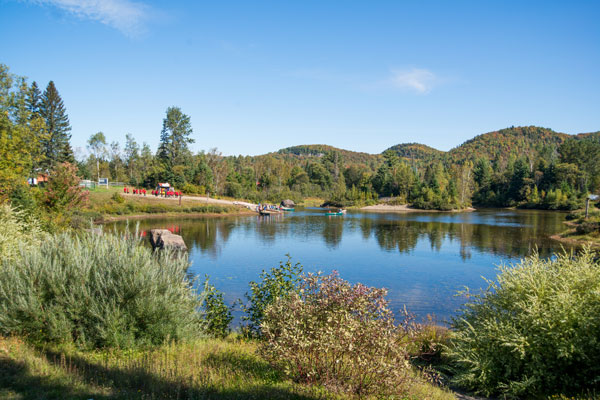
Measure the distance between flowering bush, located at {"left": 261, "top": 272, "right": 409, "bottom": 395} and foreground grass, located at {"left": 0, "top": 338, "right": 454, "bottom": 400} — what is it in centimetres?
30

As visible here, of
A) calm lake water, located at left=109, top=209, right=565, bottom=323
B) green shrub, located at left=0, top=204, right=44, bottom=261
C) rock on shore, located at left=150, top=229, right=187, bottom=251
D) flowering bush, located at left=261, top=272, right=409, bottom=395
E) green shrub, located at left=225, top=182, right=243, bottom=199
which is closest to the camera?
flowering bush, located at left=261, top=272, right=409, bottom=395

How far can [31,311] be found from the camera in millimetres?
6148

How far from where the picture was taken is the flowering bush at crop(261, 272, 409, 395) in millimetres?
4711

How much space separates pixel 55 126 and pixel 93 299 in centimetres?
5968

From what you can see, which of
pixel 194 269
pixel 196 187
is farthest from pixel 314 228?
pixel 196 187

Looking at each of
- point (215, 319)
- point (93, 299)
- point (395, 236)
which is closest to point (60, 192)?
point (215, 319)

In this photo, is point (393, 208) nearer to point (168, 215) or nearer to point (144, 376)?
point (168, 215)

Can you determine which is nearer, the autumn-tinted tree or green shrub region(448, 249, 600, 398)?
green shrub region(448, 249, 600, 398)

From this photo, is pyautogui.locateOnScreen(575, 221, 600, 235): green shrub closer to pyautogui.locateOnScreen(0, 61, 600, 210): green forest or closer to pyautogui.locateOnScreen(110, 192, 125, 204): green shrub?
pyautogui.locateOnScreen(0, 61, 600, 210): green forest

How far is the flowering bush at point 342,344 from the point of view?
471cm

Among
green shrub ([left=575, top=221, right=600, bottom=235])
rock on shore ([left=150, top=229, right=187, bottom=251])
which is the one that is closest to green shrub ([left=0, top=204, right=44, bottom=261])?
rock on shore ([left=150, top=229, right=187, bottom=251])

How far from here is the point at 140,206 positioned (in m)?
46.5

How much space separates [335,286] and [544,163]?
95013 millimetres

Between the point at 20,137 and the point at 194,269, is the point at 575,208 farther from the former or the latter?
the point at 20,137
